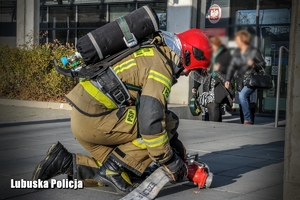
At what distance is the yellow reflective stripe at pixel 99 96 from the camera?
3848mm

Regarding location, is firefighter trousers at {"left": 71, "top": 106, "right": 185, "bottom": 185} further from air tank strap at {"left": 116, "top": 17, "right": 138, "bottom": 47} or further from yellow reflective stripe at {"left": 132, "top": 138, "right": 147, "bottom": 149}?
air tank strap at {"left": 116, "top": 17, "right": 138, "bottom": 47}

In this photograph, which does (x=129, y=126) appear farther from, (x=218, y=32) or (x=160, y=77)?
(x=218, y=32)

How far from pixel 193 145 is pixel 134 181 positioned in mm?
2592

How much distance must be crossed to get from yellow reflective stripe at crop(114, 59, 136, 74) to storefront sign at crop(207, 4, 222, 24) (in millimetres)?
2310

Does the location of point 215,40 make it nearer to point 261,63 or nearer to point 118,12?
point 261,63

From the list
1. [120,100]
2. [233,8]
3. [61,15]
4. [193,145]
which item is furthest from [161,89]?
[61,15]

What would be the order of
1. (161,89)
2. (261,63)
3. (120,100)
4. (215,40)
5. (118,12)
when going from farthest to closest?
(118,12)
(120,100)
(161,89)
(261,63)
(215,40)

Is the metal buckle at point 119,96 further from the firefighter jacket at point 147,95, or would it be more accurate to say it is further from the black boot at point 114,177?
the black boot at point 114,177

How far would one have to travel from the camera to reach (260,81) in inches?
55.1

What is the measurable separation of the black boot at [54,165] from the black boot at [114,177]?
12.4 inches

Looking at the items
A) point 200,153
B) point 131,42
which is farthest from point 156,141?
point 200,153

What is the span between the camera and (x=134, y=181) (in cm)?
424

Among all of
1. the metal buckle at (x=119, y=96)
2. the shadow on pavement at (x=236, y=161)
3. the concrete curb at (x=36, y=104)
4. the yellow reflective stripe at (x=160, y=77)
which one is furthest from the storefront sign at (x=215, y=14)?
the concrete curb at (x=36, y=104)

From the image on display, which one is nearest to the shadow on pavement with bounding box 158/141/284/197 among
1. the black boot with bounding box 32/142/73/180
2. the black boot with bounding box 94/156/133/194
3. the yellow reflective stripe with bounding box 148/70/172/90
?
the black boot with bounding box 94/156/133/194
